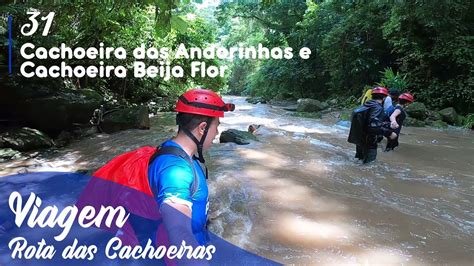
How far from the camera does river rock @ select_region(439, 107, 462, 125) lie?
1359 centimetres

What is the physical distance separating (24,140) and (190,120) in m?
8.72

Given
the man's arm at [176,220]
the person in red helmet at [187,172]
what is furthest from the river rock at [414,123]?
the man's arm at [176,220]

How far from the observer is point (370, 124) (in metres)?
6.49

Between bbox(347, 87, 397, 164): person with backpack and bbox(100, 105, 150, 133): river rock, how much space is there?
21.2 feet

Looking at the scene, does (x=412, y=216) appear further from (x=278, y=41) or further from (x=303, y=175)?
(x=278, y=41)

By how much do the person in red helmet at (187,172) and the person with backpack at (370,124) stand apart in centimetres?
469

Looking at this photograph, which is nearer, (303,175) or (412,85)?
(303,175)

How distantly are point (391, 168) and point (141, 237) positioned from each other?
230 inches

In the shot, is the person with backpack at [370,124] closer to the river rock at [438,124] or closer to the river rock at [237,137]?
the river rock at [237,137]

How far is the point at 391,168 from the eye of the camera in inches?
279

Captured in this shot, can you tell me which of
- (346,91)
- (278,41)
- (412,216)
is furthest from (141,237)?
(278,41)

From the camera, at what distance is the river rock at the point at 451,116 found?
13.6 meters

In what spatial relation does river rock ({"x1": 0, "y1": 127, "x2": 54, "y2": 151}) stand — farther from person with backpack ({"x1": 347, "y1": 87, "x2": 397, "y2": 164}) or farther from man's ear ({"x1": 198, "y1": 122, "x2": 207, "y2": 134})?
man's ear ({"x1": 198, "y1": 122, "x2": 207, "y2": 134})

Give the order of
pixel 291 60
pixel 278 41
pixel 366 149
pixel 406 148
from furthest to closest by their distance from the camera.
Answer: pixel 278 41
pixel 291 60
pixel 406 148
pixel 366 149
